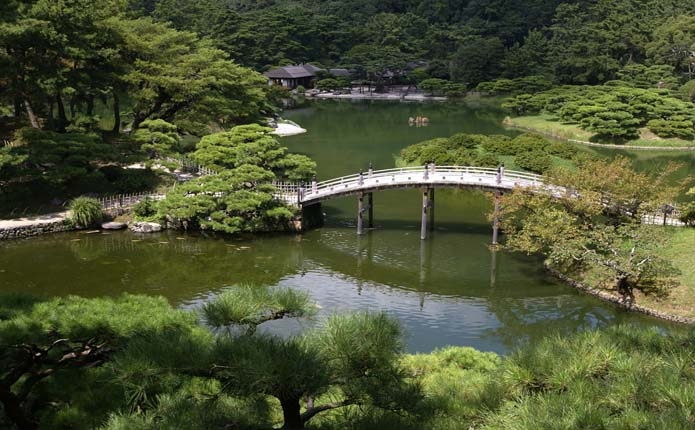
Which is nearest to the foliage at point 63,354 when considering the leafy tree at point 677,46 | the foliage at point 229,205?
the foliage at point 229,205

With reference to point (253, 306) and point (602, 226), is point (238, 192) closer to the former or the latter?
point (602, 226)

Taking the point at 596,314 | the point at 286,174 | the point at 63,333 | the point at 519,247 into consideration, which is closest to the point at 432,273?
the point at 519,247

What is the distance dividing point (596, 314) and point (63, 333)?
53.9ft

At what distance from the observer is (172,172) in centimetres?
3322

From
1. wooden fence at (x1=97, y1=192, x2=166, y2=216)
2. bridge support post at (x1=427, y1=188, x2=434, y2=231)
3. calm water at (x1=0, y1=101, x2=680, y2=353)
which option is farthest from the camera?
bridge support post at (x1=427, y1=188, x2=434, y2=231)

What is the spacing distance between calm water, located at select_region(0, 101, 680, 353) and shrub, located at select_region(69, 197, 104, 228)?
718 millimetres

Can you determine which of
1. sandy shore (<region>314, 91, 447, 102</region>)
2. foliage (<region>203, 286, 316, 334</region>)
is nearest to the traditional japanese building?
sandy shore (<region>314, 91, 447, 102</region>)

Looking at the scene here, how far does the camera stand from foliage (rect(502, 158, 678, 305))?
20281 mm

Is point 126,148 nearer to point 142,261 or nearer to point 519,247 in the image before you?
point 142,261

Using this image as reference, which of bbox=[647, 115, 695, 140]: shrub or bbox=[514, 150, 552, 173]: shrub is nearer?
bbox=[514, 150, 552, 173]: shrub

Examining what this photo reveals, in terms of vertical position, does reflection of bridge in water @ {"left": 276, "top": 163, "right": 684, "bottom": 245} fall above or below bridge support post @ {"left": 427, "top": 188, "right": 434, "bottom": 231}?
above

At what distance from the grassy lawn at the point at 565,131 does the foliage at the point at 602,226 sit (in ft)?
90.3

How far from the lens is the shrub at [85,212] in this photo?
27094 mm

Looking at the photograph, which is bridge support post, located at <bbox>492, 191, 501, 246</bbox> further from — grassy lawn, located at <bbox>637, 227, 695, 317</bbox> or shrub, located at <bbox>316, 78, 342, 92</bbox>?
shrub, located at <bbox>316, 78, 342, 92</bbox>
